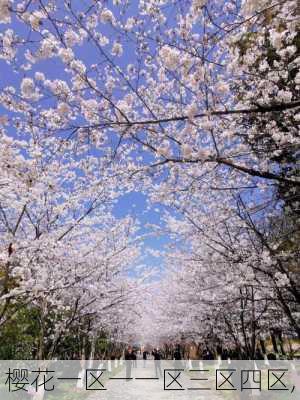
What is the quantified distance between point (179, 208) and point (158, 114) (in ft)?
12.5

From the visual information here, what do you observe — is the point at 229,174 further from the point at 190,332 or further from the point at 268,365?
the point at 190,332

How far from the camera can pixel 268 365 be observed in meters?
18.5

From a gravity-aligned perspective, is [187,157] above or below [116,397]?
above

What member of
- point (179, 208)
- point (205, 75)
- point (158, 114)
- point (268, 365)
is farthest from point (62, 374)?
point (205, 75)

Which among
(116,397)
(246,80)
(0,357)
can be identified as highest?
(246,80)

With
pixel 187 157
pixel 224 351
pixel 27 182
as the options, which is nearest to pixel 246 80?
pixel 187 157

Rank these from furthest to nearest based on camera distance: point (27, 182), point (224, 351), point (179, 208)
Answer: point (224, 351)
point (179, 208)
point (27, 182)

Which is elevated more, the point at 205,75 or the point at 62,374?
the point at 205,75

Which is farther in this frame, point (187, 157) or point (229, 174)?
point (229, 174)

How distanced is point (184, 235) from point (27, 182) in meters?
6.04

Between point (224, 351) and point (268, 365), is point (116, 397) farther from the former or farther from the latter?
point (224, 351)

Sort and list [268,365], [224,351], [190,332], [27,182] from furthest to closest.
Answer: [224,351] → [190,332] → [268,365] → [27,182]

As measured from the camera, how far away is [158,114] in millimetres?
5926

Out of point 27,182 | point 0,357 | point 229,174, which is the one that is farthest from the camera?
point 0,357
